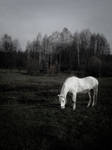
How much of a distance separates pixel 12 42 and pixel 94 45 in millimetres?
32888

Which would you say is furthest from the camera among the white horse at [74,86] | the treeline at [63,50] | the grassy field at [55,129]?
the treeline at [63,50]

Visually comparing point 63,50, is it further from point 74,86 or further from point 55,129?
point 55,129

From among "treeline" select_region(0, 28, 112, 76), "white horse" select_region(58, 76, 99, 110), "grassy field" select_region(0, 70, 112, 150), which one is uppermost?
"treeline" select_region(0, 28, 112, 76)

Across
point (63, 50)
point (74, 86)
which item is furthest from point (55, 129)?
point (63, 50)

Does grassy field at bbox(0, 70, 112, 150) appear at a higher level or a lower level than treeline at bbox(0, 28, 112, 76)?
lower

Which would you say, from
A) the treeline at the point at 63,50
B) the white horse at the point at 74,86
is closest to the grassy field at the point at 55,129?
the white horse at the point at 74,86

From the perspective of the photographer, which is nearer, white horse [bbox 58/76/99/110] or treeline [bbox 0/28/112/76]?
white horse [bbox 58/76/99/110]

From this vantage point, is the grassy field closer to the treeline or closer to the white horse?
the white horse

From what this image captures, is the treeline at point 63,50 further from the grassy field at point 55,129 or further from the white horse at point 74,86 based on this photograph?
Result: the grassy field at point 55,129

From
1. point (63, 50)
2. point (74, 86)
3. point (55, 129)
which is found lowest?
point (55, 129)

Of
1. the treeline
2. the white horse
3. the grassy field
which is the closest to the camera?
the grassy field

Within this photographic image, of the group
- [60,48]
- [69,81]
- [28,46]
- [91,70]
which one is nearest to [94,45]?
[60,48]

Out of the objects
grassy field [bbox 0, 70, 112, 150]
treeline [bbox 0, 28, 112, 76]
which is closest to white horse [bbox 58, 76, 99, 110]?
grassy field [bbox 0, 70, 112, 150]

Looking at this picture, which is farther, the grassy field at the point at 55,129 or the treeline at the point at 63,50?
the treeline at the point at 63,50
